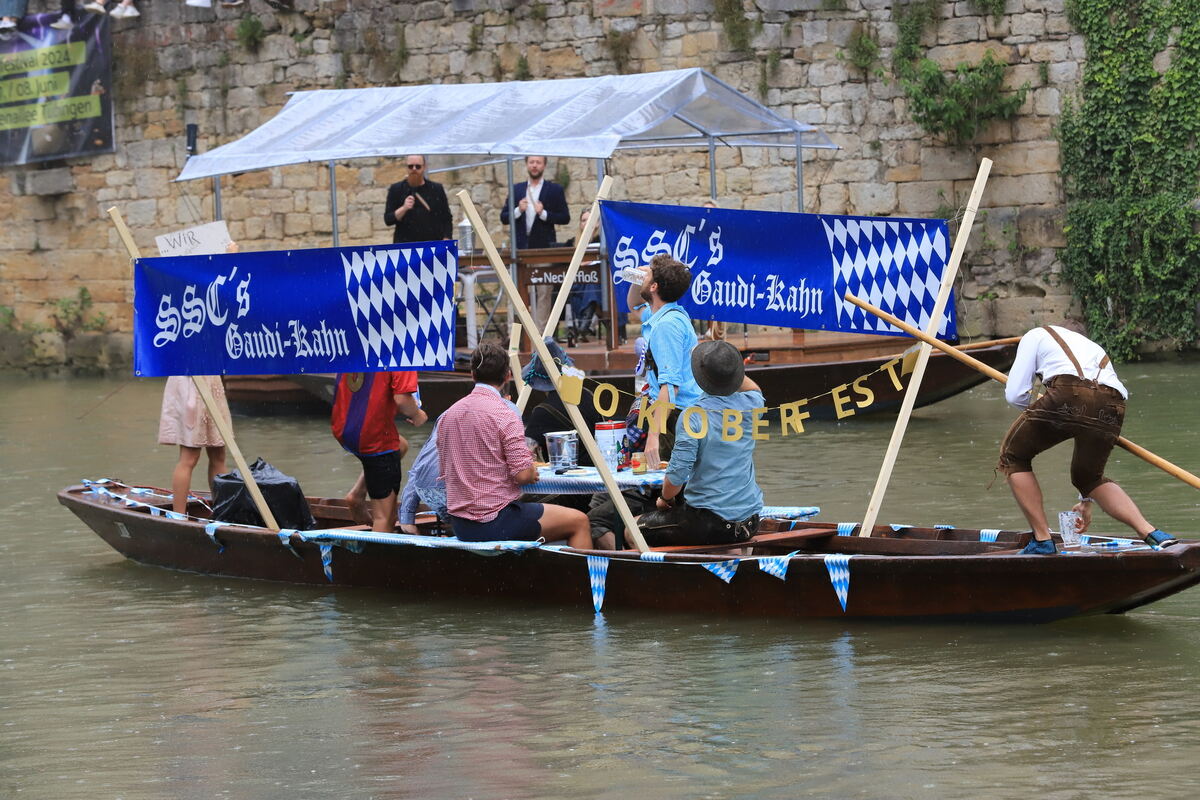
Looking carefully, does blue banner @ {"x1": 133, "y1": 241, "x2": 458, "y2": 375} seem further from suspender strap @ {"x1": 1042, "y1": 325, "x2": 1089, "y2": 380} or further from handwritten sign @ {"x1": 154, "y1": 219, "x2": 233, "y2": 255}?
suspender strap @ {"x1": 1042, "y1": 325, "x2": 1089, "y2": 380}

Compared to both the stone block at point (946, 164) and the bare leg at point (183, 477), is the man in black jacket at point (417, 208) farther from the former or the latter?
the bare leg at point (183, 477)

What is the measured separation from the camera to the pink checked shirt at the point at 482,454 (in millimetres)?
7922

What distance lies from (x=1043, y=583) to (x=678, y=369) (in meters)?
1.97

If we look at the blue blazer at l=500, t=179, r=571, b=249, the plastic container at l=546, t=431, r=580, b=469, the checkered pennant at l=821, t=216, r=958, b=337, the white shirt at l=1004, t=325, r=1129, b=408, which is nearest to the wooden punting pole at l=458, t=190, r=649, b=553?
the plastic container at l=546, t=431, r=580, b=469

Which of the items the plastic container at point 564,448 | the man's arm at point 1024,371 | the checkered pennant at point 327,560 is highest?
the man's arm at point 1024,371

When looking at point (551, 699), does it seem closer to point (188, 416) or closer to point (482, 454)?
point (482, 454)

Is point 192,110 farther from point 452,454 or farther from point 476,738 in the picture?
point 476,738

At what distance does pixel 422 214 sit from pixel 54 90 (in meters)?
9.21

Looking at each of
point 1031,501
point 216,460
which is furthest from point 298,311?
point 1031,501

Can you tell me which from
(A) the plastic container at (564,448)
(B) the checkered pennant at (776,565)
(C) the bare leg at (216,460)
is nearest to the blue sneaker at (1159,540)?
(B) the checkered pennant at (776,565)

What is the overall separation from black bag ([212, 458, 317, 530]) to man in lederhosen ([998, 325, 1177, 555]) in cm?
375

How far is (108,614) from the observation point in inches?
336

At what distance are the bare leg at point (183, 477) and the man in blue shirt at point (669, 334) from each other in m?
2.90

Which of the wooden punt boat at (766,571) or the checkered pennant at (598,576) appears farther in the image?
the checkered pennant at (598,576)
